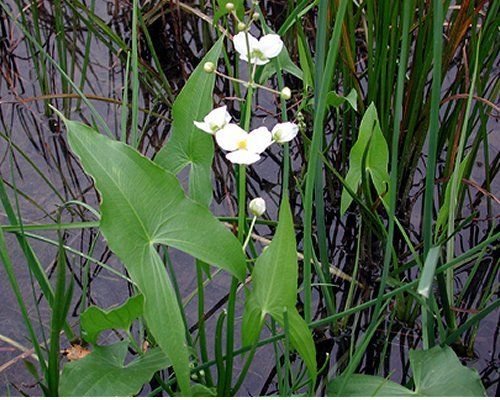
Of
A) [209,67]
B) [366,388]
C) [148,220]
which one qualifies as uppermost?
[209,67]

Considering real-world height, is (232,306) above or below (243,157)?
below

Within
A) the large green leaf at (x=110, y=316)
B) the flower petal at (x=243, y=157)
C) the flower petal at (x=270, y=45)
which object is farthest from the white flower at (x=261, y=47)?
the large green leaf at (x=110, y=316)

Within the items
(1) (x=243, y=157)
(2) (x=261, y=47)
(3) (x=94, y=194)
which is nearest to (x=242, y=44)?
(2) (x=261, y=47)

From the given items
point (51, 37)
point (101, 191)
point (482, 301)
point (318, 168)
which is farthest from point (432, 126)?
point (51, 37)

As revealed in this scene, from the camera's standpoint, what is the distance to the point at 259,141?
0.78 metres

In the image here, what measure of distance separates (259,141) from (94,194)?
0.66m

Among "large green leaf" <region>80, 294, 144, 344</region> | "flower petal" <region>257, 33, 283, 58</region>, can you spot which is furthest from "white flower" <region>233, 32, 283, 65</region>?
→ "large green leaf" <region>80, 294, 144, 344</region>

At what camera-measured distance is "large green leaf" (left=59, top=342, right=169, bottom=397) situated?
83 centimetres

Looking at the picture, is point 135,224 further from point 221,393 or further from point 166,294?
point 221,393

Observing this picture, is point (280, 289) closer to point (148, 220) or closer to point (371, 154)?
point (148, 220)

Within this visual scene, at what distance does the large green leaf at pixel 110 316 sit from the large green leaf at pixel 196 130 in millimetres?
138

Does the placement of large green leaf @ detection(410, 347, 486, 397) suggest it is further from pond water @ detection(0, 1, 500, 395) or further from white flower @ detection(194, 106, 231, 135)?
white flower @ detection(194, 106, 231, 135)

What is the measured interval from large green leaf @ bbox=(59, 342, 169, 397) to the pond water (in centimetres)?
10

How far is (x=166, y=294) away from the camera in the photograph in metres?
0.76
